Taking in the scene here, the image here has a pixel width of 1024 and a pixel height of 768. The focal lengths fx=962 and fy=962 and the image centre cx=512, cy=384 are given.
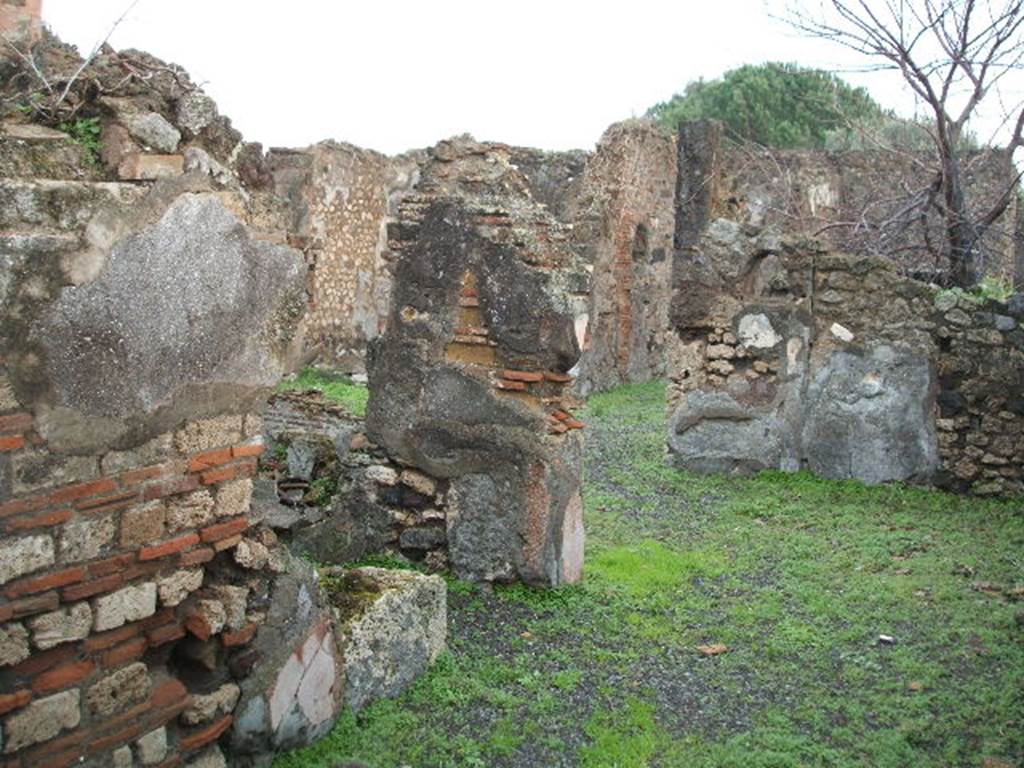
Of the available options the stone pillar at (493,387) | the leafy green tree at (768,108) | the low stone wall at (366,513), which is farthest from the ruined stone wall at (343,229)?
the leafy green tree at (768,108)

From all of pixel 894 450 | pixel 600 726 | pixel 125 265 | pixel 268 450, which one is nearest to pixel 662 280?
pixel 894 450

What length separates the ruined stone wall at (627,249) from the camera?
13.3m

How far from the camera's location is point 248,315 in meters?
3.27

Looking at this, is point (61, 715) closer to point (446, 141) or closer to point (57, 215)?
point (57, 215)

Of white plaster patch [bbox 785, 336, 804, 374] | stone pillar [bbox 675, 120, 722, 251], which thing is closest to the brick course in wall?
white plaster patch [bbox 785, 336, 804, 374]

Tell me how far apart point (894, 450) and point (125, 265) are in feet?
21.7

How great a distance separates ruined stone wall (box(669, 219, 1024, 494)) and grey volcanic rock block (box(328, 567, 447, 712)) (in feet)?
15.3

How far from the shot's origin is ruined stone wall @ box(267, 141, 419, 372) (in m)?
13.2

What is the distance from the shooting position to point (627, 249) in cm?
1395

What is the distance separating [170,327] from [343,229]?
1093cm

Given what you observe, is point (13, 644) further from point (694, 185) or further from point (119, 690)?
point (694, 185)

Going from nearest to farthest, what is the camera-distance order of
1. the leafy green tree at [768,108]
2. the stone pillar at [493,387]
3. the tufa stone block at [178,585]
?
the tufa stone block at [178,585], the stone pillar at [493,387], the leafy green tree at [768,108]

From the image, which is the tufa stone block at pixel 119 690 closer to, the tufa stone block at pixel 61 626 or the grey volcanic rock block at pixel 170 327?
the tufa stone block at pixel 61 626

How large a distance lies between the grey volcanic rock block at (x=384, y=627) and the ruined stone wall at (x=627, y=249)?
27.9 feet
